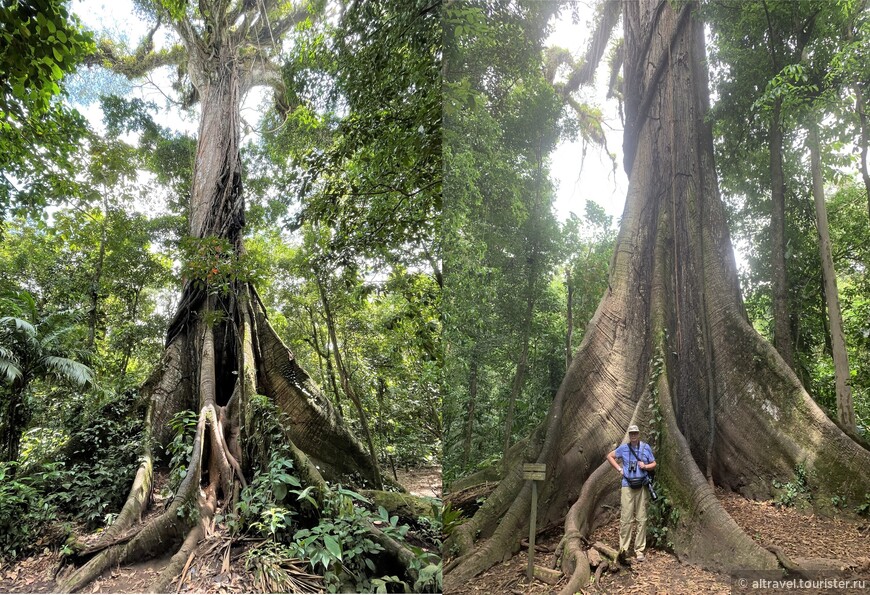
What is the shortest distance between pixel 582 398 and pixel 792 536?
3.03ft

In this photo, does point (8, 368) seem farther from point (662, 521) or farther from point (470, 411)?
point (662, 521)

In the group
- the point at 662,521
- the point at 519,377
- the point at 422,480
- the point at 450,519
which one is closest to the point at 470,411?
the point at 519,377

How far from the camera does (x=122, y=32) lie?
10.2ft

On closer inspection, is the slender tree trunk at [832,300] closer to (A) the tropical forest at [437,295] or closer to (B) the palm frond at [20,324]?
(A) the tropical forest at [437,295]

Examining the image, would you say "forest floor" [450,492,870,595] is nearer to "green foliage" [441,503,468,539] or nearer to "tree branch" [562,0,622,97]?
"green foliage" [441,503,468,539]

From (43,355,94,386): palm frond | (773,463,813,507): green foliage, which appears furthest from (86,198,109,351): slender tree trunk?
(773,463,813,507): green foliage

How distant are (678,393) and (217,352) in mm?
2616

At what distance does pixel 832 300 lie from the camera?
7.11 ft

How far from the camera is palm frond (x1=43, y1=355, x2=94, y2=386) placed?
8.20 ft

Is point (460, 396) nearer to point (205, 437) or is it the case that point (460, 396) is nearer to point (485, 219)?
point (485, 219)

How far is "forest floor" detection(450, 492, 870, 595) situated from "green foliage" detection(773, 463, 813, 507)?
0.04 m

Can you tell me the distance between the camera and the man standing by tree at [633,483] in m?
1.99

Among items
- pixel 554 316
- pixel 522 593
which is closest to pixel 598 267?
pixel 554 316

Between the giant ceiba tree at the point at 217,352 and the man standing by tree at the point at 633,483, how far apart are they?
923 mm
